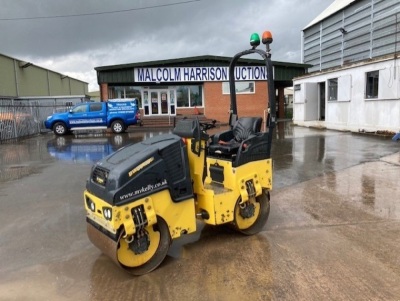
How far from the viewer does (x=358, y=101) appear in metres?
16.2

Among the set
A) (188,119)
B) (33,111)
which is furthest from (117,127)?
(188,119)

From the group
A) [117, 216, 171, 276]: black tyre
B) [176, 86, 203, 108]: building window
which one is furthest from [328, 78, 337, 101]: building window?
[117, 216, 171, 276]: black tyre

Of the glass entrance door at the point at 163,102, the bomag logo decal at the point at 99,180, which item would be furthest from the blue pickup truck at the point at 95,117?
the bomag logo decal at the point at 99,180

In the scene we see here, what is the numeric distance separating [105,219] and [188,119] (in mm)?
1484

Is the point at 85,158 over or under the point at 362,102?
under

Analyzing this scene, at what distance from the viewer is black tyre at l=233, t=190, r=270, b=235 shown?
4.35 meters

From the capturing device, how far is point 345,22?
72.0 feet

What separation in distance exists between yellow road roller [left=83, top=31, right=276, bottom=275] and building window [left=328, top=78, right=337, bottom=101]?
49.9 feet

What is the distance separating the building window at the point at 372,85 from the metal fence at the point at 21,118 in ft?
56.4

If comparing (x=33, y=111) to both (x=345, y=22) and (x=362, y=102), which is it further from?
(x=345, y=22)

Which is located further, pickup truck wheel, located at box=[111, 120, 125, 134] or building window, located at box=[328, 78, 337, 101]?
pickup truck wheel, located at box=[111, 120, 125, 134]

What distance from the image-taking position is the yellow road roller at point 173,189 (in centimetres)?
336

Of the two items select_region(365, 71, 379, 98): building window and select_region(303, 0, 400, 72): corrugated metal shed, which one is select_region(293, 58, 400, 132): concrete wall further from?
select_region(303, 0, 400, 72): corrugated metal shed

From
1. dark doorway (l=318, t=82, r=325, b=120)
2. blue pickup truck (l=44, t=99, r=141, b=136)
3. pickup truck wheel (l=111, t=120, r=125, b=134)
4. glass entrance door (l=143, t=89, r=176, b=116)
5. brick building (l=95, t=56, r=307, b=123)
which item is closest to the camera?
blue pickup truck (l=44, t=99, r=141, b=136)
